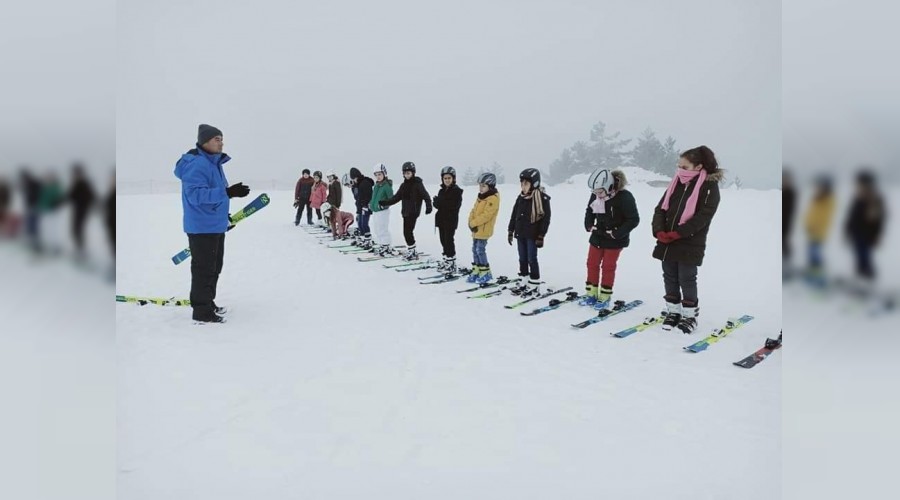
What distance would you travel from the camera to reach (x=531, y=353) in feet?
16.1

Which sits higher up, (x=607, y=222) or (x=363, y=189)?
(x=363, y=189)

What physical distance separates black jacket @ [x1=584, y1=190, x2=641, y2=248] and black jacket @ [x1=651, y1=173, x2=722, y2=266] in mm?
718

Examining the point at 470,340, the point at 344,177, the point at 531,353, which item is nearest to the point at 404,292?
the point at 470,340

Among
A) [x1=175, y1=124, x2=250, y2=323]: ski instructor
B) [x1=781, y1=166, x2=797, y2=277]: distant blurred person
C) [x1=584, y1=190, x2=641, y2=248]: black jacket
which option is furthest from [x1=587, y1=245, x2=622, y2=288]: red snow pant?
[x1=781, y1=166, x2=797, y2=277]: distant blurred person

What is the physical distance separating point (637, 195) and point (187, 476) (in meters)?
18.3

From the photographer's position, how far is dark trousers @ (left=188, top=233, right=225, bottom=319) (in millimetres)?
5652

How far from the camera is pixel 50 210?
0.81 m

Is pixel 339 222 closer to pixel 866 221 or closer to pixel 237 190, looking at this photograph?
pixel 237 190

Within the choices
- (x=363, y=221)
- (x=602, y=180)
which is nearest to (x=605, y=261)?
(x=602, y=180)

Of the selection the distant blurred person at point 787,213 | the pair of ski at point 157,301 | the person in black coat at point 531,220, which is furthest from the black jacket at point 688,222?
the pair of ski at point 157,301

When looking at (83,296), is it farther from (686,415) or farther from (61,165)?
(686,415)

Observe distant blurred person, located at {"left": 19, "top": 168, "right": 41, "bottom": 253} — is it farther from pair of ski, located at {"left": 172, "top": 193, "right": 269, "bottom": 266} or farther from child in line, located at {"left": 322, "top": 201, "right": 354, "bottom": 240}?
child in line, located at {"left": 322, "top": 201, "right": 354, "bottom": 240}

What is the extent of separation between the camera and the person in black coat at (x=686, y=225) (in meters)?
5.13

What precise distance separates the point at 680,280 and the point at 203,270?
5.33m
